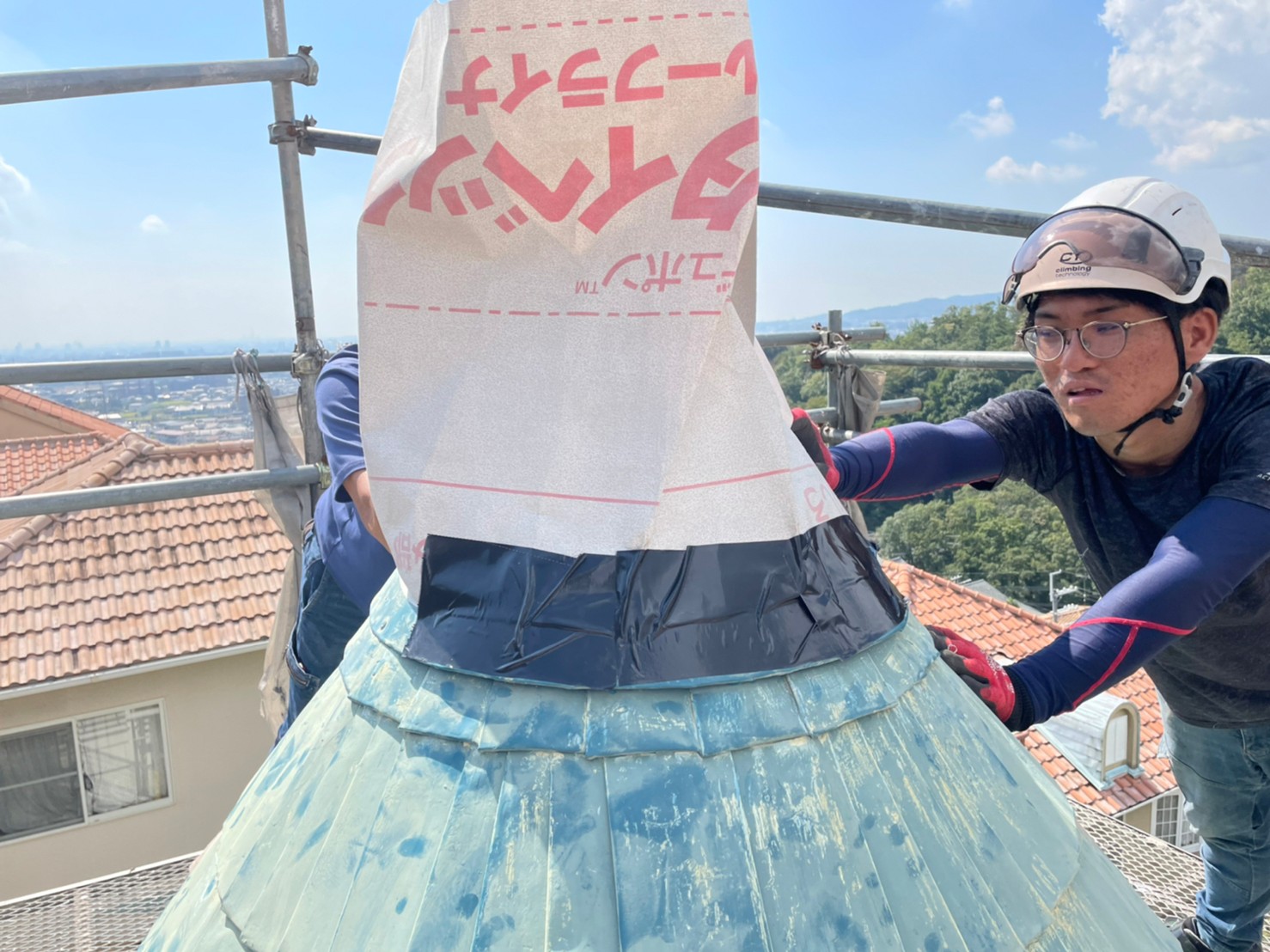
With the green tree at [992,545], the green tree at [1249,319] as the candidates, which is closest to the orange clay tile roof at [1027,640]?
the green tree at [1249,319]

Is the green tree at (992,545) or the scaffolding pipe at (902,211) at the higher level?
the scaffolding pipe at (902,211)

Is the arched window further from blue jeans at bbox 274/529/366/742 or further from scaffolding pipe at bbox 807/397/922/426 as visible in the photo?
blue jeans at bbox 274/529/366/742

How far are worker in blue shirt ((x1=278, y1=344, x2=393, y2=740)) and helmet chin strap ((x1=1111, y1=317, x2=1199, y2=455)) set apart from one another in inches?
70.2

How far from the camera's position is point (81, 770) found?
978 centimetres

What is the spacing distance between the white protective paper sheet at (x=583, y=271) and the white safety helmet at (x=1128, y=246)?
1054mm

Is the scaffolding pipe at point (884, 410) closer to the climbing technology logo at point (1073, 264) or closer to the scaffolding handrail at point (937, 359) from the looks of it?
the scaffolding handrail at point (937, 359)

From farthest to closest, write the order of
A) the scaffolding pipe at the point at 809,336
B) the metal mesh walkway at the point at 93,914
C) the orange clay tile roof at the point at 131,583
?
the orange clay tile roof at the point at 131,583, the scaffolding pipe at the point at 809,336, the metal mesh walkway at the point at 93,914

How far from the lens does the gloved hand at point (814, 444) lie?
6.37ft

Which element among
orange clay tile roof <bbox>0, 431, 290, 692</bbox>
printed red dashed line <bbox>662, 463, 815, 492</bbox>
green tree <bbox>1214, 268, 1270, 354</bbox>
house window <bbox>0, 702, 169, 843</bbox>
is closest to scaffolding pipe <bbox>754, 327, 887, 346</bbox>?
printed red dashed line <bbox>662, 463, 815, 492</bbox>

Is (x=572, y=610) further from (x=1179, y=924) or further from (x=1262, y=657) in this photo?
(x=1179, y=924)

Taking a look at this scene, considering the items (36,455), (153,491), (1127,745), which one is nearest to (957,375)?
(1127,745)

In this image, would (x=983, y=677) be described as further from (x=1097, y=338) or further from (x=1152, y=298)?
(x=1152, y=298)

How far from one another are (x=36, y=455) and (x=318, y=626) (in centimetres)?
1716

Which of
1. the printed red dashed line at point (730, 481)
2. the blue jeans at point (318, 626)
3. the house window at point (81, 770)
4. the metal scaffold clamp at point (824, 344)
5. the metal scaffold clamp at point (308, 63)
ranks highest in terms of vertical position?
the metal scaffold clamp at point (308, 63)
